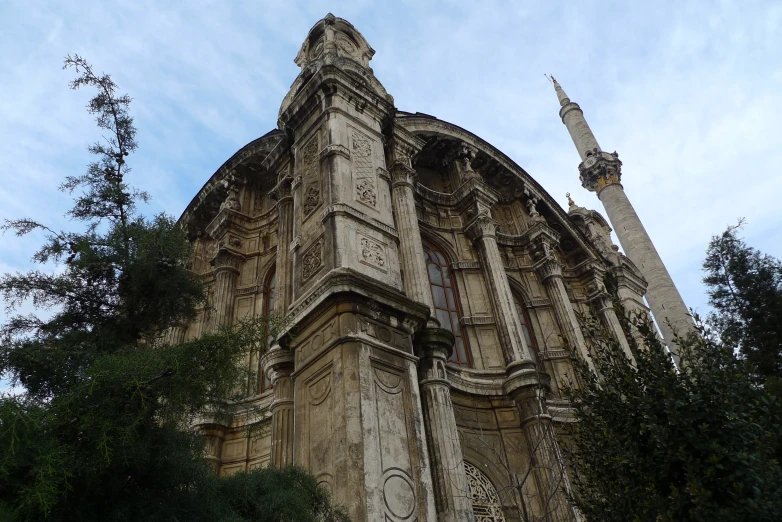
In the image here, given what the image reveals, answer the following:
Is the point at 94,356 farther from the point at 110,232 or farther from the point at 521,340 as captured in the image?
the point at 521,340

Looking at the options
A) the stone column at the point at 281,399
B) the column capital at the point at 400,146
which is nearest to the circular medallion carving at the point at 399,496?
the stone column at the point at 281,399

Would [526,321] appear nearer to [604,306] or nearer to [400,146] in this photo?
[604,306]

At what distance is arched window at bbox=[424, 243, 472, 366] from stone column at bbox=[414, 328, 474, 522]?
11.5 ft

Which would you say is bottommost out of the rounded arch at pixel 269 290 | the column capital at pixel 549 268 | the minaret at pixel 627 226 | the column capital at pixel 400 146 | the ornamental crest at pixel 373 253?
the ornamental crest at pixel 373 253

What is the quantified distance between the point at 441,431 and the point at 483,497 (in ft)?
9.46

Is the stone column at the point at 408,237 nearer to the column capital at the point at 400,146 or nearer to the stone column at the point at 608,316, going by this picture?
the column capital at the point at 400,146

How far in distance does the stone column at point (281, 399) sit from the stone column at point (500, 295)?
5.13 metres

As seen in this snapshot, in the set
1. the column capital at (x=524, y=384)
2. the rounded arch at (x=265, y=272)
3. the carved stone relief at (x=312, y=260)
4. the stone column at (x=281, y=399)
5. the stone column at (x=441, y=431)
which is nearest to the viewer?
the stone column at (x=441, y=431)

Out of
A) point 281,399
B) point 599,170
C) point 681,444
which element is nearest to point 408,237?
point 281,399

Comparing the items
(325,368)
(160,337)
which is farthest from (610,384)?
(160,337)

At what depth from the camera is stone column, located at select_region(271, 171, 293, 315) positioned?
34.0 feet

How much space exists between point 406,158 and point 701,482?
8.79 metres

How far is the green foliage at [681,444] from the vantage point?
455 centimetres

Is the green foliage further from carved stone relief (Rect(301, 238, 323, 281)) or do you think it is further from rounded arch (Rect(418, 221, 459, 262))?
rounded arch (Rect(418, 221, 459, 262))
